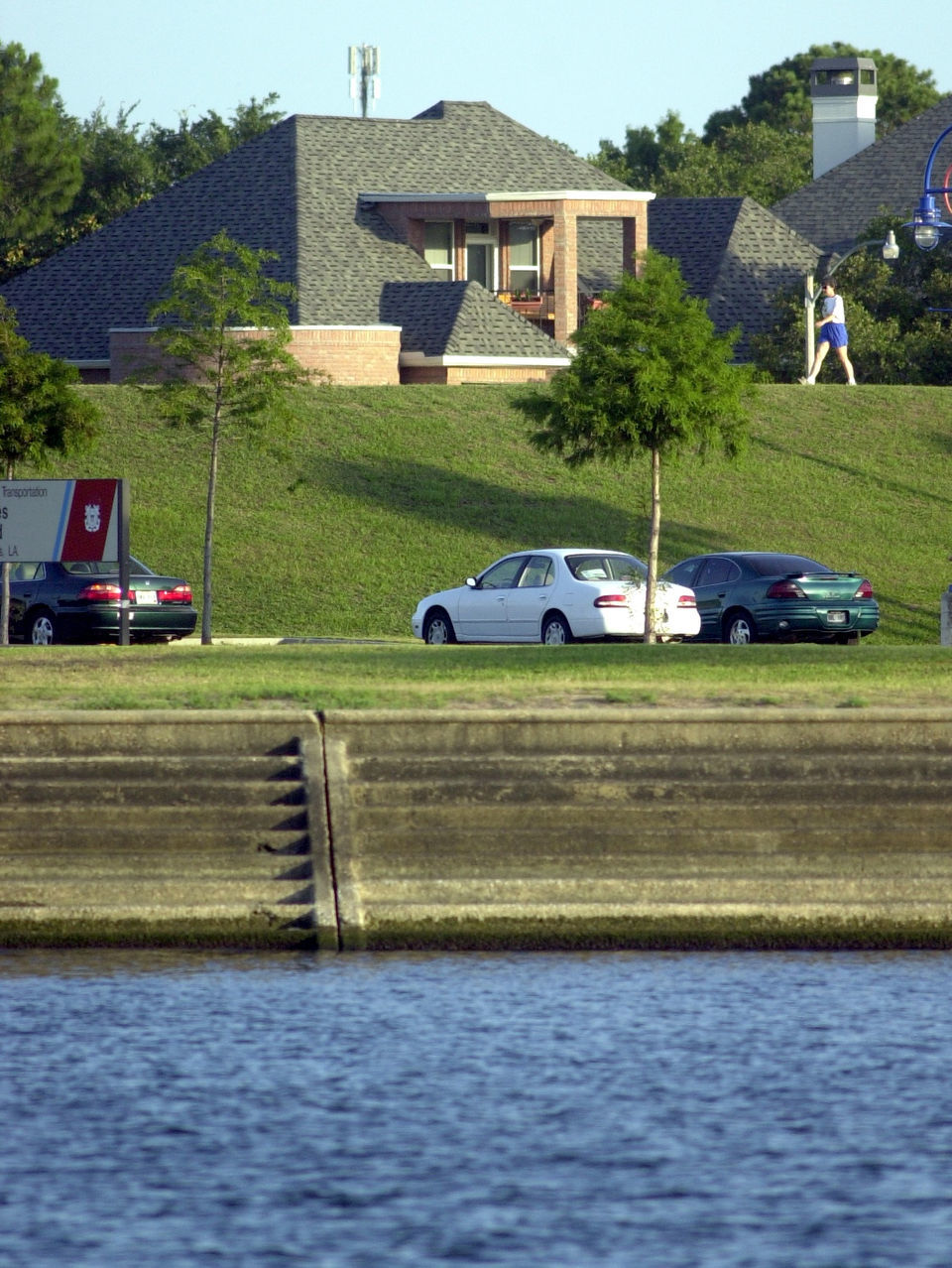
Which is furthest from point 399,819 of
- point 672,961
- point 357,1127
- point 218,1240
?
point 218,1240

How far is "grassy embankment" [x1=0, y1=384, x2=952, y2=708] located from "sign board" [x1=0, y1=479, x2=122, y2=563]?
7168 mm

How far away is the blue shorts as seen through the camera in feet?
140

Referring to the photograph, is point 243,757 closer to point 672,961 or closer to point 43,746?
point 43,746

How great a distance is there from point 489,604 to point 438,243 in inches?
1101

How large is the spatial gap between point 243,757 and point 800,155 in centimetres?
7775

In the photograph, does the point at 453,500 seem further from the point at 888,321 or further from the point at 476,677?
the point at 476,677

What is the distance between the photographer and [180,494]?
38.3 meters

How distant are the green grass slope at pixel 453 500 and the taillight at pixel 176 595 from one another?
218 inches

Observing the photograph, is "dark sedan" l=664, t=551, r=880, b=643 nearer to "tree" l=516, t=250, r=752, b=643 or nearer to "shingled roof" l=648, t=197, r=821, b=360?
"tree" l=516, t=250, r=752, b=643

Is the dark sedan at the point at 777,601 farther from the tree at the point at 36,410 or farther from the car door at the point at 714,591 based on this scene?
the tree at the point at 36,410

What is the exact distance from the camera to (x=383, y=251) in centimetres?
5000

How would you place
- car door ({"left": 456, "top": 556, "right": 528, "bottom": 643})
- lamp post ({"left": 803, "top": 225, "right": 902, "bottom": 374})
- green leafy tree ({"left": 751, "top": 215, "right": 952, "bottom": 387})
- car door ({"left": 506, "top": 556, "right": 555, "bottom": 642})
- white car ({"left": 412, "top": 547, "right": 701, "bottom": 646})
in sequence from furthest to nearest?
green leafy tree ({"left": 751, "top": 215, "right": 952, "bottom": 387})
lamp post ({"left": 803, "top": 225, "right": 902, "bottom": 374})
car door ({"left": 456, "top": 556, "right": 528, "bottom": 643})
car door ({"left": 506, "top": 556, "right": 555, "bottom": 642})
white car ({"left": 412, "top": 547, "right": 701, "bottom": 646})

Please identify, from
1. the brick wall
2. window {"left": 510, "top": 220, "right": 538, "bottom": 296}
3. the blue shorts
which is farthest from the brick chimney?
the brick wall

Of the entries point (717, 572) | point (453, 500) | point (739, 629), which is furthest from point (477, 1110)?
point (453, 500)
